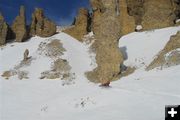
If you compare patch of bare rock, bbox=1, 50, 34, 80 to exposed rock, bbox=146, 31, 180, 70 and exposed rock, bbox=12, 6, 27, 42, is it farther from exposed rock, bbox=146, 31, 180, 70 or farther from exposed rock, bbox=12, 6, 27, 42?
exposed rock, bbox=146, 31, 180, 70

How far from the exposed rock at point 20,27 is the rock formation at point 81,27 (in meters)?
6.83

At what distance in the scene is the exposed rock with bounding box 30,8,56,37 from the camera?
6184 centimetres

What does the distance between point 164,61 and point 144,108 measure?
45.8 ft

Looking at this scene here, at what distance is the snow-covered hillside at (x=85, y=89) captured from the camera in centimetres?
2323

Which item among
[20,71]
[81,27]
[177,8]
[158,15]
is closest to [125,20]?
[158,15]

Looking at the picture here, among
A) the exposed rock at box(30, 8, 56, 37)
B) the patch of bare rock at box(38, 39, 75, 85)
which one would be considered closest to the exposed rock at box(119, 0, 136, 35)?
the patch of bare rock at box(38, 39, 75, 85)

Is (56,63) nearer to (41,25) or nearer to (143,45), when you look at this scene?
(143,45)

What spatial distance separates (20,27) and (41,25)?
3.58m

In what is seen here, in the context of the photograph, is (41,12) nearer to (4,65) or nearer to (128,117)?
(4,65)

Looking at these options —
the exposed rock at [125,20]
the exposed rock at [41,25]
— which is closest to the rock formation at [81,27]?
the exposed rock at [41,25]

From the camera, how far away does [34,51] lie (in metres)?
55.3

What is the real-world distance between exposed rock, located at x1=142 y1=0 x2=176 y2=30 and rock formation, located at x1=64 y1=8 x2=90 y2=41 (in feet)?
33.8

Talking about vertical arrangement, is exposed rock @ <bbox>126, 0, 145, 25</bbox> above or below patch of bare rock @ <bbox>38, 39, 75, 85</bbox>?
above

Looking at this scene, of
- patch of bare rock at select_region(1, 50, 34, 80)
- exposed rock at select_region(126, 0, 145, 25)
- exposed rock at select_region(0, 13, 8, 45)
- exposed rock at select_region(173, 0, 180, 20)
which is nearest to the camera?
patch of bare rock at select_region(1, 50, 34, 80)
